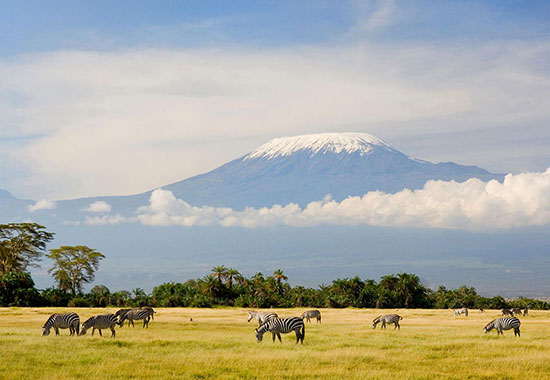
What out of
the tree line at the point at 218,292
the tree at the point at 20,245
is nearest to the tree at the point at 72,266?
the tree line at the point at 218,292

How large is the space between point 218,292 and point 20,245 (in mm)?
34709

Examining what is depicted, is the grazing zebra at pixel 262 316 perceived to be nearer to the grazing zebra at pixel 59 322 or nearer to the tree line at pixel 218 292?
the grazing zebra at pixel 59 322

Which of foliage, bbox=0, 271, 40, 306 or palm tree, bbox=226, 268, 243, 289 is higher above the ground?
palm tree, bbox=226, 268, 243, 289

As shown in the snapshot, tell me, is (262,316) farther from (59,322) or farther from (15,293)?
(15,293)

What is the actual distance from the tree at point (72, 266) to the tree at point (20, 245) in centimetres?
394

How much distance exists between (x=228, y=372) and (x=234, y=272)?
83306 millimetres

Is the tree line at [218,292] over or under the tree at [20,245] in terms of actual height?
under

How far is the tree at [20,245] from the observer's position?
10512 centimetres

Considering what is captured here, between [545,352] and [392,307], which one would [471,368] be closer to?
[545,352]

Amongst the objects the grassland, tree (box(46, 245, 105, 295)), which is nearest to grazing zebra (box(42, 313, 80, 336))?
the grassland

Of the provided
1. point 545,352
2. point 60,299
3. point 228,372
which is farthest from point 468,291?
Answer: point 228,372

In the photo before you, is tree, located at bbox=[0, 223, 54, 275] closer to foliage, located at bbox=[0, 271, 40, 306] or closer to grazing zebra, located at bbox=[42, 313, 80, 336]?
foliage, located at bbox=[0, 271, 40, 306]

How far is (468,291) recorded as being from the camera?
109188 millimetres

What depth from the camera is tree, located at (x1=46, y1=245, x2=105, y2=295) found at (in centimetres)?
11188
